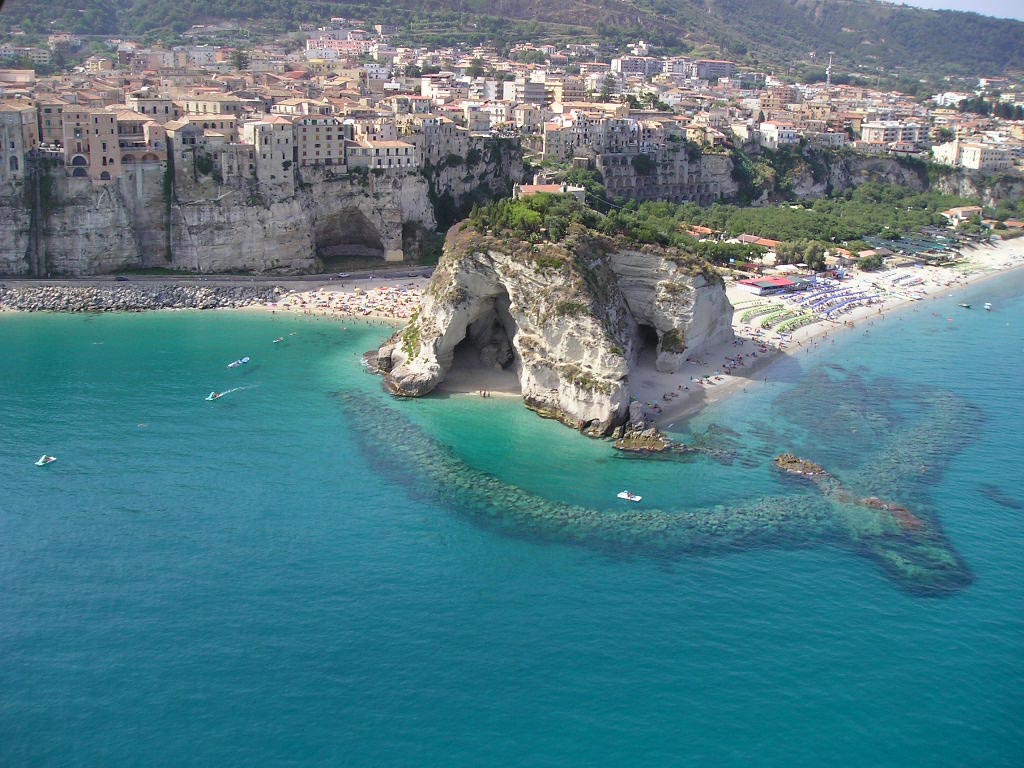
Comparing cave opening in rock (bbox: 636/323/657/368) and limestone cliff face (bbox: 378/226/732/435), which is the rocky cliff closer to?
cave opening in rock (bbox: 636/323/657/368)

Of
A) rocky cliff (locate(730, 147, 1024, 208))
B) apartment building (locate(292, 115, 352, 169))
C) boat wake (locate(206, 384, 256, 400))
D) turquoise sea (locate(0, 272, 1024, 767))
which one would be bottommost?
turquoise sea (locate(0, 272, 1024, 767))

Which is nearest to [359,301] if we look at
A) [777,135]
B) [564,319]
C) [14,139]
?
[564,319]

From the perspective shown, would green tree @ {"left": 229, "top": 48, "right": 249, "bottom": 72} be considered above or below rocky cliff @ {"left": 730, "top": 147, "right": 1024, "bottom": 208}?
above

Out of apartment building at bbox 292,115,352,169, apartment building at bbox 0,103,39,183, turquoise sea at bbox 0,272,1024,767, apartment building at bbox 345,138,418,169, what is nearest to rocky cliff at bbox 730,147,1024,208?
apartment building at bbox 345,138,418,169

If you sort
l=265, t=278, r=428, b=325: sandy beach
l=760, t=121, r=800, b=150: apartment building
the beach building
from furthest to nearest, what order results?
l=760, t=121, r=800, b=150: apartment building
the beach building
l=265, t=278, r=428, b=325: sandy beach

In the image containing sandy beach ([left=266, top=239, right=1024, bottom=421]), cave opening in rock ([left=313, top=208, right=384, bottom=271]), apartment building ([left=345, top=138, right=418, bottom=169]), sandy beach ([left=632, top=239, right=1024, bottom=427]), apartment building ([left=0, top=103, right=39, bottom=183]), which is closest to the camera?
sandy beach ([left=632, top=239, right=1024, bottom=427])

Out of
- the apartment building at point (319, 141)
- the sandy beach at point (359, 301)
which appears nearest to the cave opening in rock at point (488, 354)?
the sandy beach at point (359, 301)
